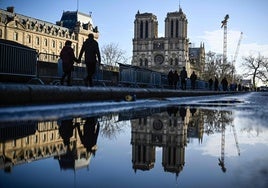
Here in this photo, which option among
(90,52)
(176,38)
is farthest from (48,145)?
(176,38)

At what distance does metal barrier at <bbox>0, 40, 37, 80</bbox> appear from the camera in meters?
8.02

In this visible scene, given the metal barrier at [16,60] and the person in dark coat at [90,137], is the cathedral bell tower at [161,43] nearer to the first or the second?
the metal barrier at [16,60]

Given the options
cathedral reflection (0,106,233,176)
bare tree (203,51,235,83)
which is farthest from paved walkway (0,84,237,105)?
bare tree (203,51,235,83)

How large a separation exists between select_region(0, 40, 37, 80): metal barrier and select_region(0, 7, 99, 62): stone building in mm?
47490

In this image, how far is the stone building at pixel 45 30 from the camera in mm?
66312

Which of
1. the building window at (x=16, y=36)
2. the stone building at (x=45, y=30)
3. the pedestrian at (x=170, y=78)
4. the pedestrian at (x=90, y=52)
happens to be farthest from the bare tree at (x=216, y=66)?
the pedestrian at (x=90, y=52)

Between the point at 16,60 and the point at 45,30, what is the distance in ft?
245

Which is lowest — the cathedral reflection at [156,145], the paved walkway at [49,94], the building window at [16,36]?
the cathedral reflection at [156,145]

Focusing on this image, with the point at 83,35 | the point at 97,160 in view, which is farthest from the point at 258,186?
the point at 83,35

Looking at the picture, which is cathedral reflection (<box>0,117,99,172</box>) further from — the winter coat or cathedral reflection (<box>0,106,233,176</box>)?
the winter coat

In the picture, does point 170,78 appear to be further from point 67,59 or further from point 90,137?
point 90,137

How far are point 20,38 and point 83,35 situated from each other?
88.7 feet

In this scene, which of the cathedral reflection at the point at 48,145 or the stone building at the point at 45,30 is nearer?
the cathedral reflection at the point at 48,145

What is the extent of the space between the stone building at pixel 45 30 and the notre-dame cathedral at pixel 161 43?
69.6 ft
